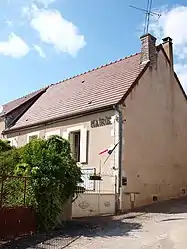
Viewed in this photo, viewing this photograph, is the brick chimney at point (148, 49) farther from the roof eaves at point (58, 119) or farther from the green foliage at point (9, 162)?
the green foliage at point (9, 162)

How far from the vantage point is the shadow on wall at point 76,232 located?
8718mm

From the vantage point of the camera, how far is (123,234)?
973cm

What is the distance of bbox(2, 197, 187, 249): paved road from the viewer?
28.0 feet

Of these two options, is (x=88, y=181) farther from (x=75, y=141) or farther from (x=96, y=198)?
(x=75, y=141)

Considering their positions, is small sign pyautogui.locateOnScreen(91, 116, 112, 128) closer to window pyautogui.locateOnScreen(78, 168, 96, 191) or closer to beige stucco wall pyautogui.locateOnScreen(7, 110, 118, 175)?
beige stucco wall pyautogui.locateOnScreen(7, 110, 118, 175)

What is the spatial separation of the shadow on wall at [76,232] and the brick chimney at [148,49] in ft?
27.9

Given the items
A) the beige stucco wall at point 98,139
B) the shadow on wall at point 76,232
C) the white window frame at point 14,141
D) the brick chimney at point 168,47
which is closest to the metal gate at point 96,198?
the beige stucco wall at point 98,139

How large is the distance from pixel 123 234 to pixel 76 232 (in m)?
1.39

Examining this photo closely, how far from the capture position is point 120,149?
14.8 metres

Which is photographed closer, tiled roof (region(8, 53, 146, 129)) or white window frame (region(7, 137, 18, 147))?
tiled roof (region(8, 53, 146, 129))

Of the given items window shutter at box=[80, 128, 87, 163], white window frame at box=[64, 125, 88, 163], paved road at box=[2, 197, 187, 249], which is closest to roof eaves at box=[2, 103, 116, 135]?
white window frame at box=[64, 125, 88, 163]

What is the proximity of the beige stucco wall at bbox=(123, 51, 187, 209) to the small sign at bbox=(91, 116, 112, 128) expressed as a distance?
2.57 feet

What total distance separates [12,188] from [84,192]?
3.65 m

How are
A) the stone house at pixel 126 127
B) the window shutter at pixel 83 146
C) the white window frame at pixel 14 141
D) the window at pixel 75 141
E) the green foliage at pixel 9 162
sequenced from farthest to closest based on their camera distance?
the white window frame at pixel 14 141 → the window at pixel 75 141 → the window shutter at pixel 83 146 → the stone house at pixel 126 127 → the green foliage at pixel 9 162
